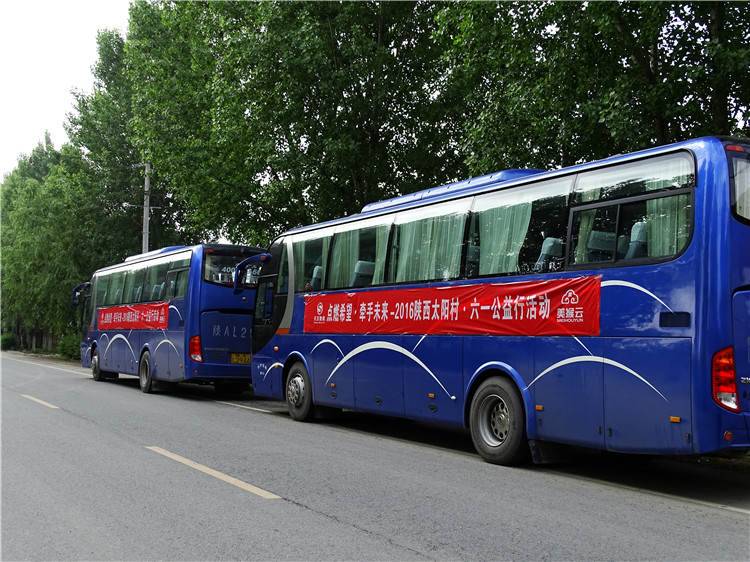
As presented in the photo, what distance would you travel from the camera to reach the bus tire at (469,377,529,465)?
30.0 ft

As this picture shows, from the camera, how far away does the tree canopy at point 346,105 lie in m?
13.0

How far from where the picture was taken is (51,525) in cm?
613

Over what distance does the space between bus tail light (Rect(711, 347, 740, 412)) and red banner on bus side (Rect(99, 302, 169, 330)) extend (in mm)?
14723

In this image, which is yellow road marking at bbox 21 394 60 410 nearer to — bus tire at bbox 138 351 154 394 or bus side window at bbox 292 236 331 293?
bus tire at bbox 138 351 154 394

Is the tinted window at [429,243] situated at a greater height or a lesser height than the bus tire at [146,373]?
greater

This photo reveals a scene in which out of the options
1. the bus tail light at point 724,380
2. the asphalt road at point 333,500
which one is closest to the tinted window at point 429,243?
the asphalt road at point 333,500

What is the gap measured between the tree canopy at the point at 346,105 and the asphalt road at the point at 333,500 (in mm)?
5978

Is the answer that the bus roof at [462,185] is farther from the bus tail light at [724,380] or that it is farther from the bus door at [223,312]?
the bus door at [223,312]

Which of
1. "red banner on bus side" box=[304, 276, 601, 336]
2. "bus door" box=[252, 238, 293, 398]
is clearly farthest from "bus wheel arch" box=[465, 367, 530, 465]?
"bus door" box=[252, 238, 293, 398]

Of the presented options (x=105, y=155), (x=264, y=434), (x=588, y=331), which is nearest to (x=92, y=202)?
(x=105, y=155)

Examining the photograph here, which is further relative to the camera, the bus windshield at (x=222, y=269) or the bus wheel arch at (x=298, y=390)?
the bus windshield at (x=222, y=269)

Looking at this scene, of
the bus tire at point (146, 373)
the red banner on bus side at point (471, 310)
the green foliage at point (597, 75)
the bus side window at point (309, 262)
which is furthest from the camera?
the bus tire at point (146, 373)

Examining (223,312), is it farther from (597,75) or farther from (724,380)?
(724,380)

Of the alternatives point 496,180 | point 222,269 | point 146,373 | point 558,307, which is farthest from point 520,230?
point 146,373
